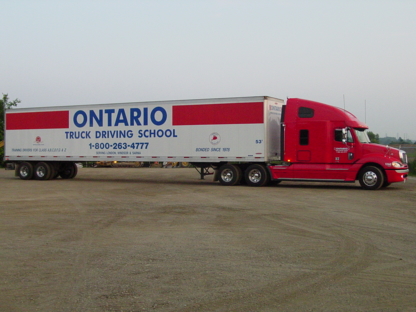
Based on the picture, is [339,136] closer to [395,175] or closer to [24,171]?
[395,175]

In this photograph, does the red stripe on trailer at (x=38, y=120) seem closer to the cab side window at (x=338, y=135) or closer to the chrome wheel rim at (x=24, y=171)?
the chrome wheel rim at (x=24, y=171)

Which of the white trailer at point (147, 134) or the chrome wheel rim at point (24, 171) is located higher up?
the white trailer at point (147, 134)

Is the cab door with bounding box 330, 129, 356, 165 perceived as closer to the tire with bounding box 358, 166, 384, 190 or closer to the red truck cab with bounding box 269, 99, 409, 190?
the red truck cab with bounding box 269, 99, 409, 190

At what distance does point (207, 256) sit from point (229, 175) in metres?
14.4

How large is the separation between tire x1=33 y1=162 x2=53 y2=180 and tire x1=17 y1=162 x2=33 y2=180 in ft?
0.95

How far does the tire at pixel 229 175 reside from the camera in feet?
72.5

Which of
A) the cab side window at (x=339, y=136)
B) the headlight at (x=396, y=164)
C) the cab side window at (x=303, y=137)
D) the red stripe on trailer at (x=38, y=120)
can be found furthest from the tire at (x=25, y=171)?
the headlight at (x=396, y=164)

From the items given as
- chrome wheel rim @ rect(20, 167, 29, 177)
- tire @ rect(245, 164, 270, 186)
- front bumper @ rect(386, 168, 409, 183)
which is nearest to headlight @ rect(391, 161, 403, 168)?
front bumper @ rect(386, 168, 409, 183)

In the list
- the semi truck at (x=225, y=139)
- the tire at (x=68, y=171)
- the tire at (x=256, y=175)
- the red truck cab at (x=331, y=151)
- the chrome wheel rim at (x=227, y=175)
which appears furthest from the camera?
the tire at (x=68, y=171)

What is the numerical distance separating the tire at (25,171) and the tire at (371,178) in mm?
15989

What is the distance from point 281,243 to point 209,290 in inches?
129

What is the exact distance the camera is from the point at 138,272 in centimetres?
695

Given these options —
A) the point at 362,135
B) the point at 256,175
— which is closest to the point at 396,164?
the point at 362,135

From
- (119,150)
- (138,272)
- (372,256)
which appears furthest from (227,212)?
(119,150)
